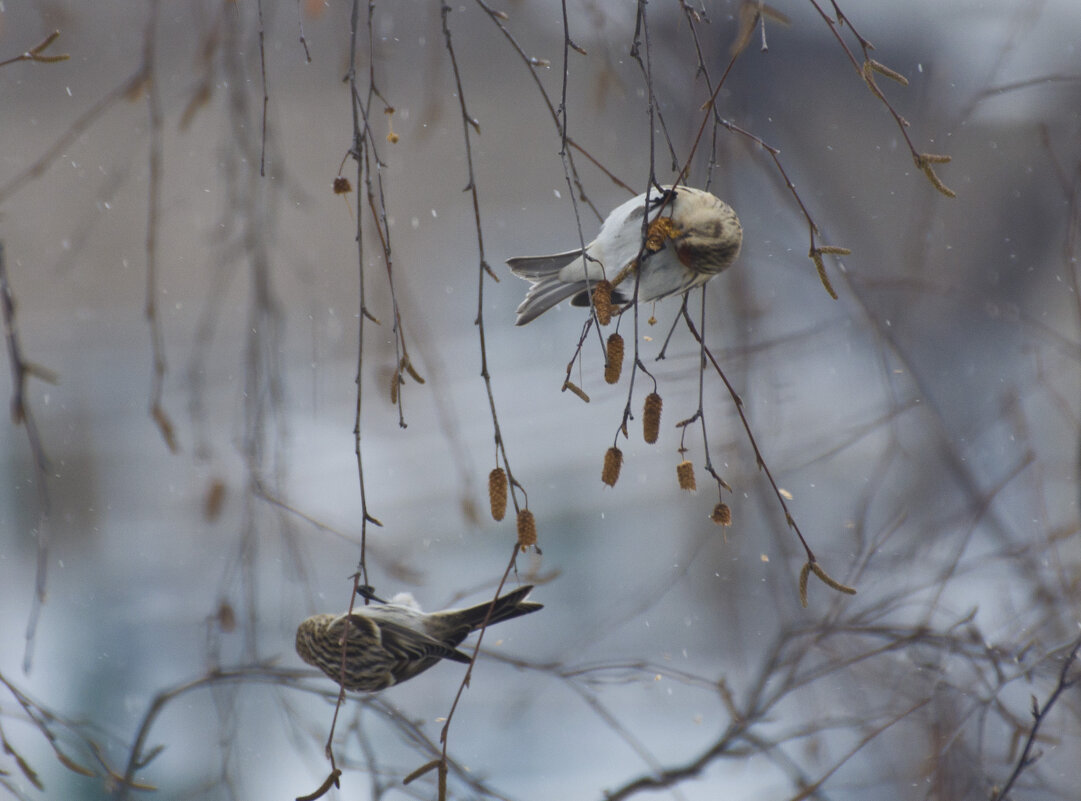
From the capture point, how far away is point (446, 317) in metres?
3.46

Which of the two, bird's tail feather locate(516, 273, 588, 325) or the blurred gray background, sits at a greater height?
the blurred gray background

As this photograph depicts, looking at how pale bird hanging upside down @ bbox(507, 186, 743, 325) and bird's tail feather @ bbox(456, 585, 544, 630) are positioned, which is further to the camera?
bird's tail feather @ bbox(456, 585, 544, 630)

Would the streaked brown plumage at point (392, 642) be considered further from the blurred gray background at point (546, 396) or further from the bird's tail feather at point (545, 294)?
the blurred gray background at point (546, 396)

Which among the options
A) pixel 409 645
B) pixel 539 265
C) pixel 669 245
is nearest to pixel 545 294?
pixel 539 265

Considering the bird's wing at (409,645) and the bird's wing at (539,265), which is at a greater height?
the bird's wing at (539,265)

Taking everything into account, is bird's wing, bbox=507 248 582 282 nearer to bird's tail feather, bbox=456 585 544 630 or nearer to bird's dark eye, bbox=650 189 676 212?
bird's dark eye, bbox=650 189 676 212

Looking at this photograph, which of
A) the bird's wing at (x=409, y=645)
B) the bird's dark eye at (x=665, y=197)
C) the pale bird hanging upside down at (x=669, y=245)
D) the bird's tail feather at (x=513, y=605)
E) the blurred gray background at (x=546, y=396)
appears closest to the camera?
the bird's dark eye at (x=665, y=197)

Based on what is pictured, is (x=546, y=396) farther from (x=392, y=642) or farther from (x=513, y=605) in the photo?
(x=513, y=605)

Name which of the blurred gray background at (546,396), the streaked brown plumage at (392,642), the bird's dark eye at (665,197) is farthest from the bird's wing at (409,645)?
the blurred gray background at (546,396)

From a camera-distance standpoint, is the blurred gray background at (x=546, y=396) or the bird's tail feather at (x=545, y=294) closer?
the bird's tail feather at (x=545, y=294)

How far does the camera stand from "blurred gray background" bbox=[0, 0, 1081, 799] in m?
2.27

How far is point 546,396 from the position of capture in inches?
133

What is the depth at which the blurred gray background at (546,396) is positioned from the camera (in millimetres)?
2268

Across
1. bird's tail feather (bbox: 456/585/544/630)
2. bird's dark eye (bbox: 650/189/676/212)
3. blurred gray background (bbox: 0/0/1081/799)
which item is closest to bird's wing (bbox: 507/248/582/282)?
bird's dark eye (bbox: 650/189/676/212)
